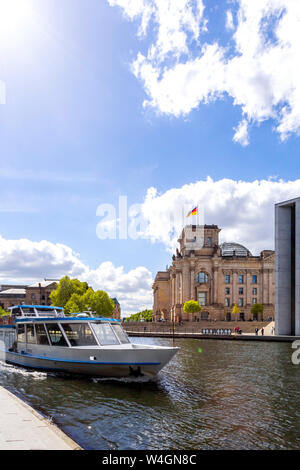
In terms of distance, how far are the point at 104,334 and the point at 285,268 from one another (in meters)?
58.5

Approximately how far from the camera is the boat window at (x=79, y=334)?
26.2 meters

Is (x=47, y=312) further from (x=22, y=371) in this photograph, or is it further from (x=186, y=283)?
(x=186, y=283)

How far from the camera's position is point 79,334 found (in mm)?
26641

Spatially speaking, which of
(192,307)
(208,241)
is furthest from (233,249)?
(192,307)

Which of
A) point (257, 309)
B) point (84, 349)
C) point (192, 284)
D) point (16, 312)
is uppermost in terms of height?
point (16, 312)

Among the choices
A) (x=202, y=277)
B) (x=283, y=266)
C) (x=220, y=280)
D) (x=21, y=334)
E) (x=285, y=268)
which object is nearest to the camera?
(x=21, y=334)

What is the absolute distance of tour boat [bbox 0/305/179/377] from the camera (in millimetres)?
23531

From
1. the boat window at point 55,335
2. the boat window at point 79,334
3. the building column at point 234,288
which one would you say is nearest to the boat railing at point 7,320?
the boat window at point 55,335

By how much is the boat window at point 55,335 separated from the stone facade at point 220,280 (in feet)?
318

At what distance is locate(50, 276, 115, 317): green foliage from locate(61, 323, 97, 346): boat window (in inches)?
2446

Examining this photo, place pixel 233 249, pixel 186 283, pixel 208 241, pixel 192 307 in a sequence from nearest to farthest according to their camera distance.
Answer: pixel 192 307
pixel 186 283
pixel 208 241
pixel 233 249

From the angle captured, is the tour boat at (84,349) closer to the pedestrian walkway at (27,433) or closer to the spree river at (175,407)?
the spree river at (175,407)
